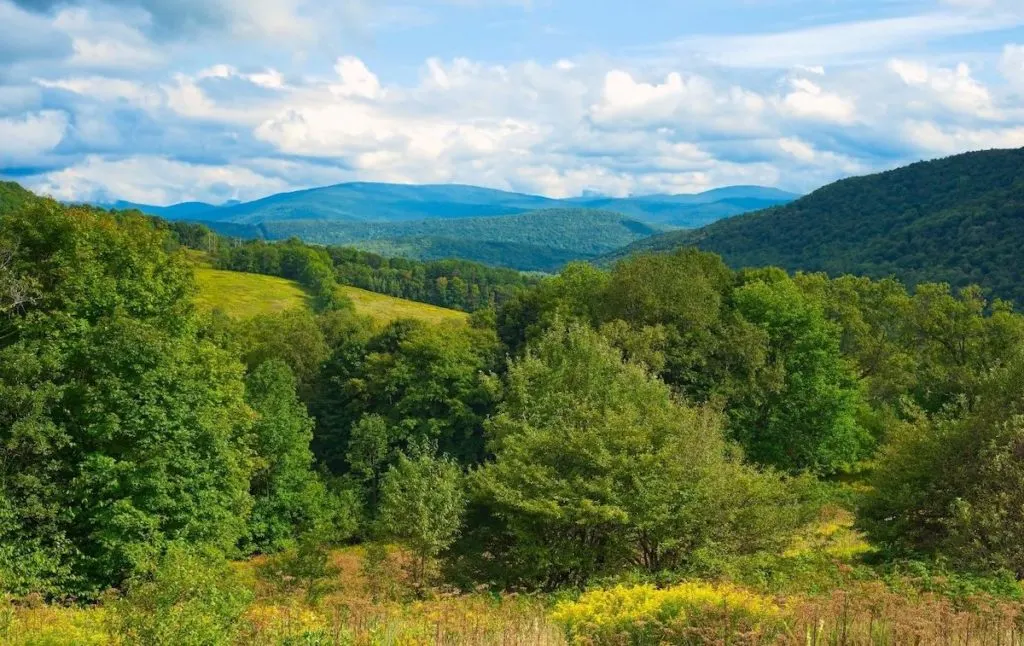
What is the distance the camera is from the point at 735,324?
41125 mm

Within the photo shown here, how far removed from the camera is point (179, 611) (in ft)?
29.4

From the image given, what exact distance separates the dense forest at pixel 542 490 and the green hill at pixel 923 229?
70.0m

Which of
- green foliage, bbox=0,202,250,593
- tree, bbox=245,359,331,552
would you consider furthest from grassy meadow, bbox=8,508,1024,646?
tree, bbox=245,359,331,552

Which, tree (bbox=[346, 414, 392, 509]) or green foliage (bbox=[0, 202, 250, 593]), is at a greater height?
green foliage (bbox=[0, 202, 250, 593])

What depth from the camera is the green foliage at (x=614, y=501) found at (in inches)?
794

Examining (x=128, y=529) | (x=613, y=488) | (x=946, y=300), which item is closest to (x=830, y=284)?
(x=946, y=300)

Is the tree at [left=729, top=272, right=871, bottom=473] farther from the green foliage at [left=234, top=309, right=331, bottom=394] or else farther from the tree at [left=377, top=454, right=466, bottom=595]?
the green foliage at [left=234, top=309, right=331, bottom=394]

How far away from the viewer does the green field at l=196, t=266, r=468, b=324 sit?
370 ft

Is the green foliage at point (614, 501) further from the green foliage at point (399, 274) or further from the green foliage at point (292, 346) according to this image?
the green foliage at point (399, 274)

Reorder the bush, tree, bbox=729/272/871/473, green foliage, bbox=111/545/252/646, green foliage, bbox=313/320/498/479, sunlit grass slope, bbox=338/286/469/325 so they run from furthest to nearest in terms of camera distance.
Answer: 1. sunlit grass slope, bbox=338/286/469/325
2. green foliage, bbox=313/320/498/479
3. tree, bbox=729/272/871/473
4. the bush
5. green foliage, bbox=111/545/252/646

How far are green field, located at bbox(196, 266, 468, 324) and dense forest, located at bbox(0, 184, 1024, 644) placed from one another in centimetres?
7017

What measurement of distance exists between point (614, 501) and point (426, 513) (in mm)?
8159

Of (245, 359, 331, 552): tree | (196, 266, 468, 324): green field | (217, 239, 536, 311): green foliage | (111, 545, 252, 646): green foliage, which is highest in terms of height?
(217, 239, 536, 311): green foliage

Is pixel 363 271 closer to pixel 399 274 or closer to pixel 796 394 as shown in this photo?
pixel 399 274
